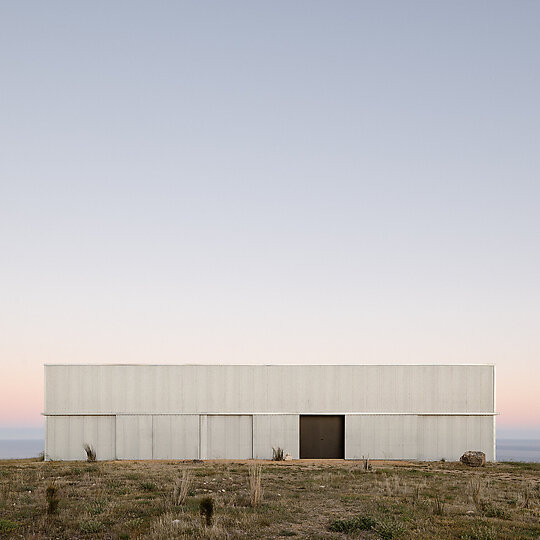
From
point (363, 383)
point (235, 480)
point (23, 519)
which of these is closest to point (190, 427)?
A: point (363, 383)

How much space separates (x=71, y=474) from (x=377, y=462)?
15180 millimetres

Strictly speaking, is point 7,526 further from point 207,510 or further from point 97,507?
point 207,510

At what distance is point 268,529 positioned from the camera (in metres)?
14.1

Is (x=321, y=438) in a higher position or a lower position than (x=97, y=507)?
lower

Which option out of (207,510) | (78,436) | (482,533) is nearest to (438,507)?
(482,533)

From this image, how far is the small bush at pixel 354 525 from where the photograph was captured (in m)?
14.2

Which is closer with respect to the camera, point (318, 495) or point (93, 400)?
point (318, 495)

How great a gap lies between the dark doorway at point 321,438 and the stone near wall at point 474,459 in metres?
5.98

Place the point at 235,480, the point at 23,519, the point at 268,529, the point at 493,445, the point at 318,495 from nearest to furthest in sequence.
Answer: the point at 268,529
the point at 23,519
the point at 318,495
the point at 235,480
the point at 493,445

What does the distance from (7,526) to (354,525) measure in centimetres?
739

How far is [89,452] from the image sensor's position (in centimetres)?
3294

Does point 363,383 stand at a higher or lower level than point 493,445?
higher

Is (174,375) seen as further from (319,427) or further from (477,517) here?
(477,517)

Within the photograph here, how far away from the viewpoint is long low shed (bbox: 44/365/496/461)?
1321 inches
